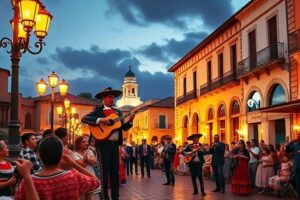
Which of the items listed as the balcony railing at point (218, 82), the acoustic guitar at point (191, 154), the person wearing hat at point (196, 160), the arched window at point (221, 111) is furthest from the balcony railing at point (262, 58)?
the acoustic guitar at point (191, 154)

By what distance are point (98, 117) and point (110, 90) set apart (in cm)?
57

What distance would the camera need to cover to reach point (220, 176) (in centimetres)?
1442

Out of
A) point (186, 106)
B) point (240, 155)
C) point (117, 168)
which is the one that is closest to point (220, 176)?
point (240, 155)

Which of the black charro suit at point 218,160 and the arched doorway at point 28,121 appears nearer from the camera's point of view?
the black charro suit at point 218,160

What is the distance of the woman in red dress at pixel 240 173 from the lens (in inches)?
531

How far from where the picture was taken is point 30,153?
5957mm

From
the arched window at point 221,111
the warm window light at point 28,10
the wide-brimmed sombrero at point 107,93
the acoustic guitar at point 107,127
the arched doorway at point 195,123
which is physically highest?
the warm window light at point 28,10

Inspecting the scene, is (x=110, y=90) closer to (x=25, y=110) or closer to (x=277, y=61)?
(x=277, y=61)

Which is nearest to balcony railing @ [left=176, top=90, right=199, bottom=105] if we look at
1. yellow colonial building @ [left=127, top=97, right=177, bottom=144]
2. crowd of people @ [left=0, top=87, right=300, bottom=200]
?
crowd of people @ [left=0, top=87, right=300, bottom=200]

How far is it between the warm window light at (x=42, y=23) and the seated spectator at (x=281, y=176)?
836 cm

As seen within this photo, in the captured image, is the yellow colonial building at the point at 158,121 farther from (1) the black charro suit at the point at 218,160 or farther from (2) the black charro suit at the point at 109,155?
(2) the black charro suit at the point at 109,155

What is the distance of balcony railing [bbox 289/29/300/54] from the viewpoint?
2088 centimetres

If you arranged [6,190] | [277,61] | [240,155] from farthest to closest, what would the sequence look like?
[277,61]
[240,155]
[6,190]

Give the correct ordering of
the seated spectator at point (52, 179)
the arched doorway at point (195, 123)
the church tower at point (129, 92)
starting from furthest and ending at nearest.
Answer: the church tower at point (129, 92)
the arched doorway at point (195, 123)
the seated spectator at point (52, 179)
